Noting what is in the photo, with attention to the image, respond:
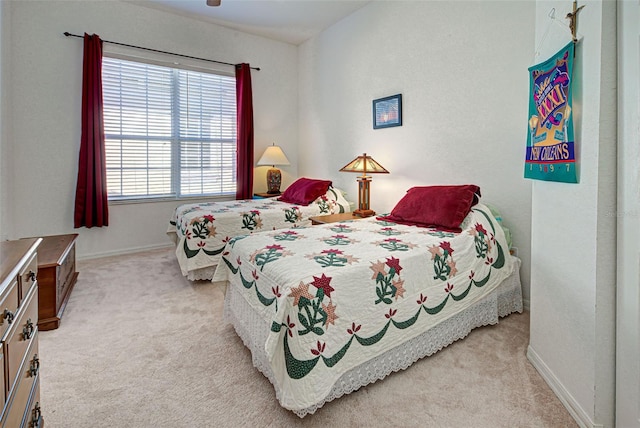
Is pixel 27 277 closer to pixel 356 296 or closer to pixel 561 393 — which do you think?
pixel 356 296

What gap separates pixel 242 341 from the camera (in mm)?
2090

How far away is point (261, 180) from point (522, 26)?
12.0 ft

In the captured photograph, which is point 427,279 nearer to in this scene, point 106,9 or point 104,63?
point 104,63

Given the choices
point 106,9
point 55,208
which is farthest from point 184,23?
point 55,208

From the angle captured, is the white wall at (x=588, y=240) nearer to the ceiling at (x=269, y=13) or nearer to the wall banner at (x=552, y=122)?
the wall banner at (x=552, y=122)

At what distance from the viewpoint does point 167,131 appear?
4.33 metres

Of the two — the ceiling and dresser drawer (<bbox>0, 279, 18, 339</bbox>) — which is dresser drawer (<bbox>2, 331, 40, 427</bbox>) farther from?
the ceiling

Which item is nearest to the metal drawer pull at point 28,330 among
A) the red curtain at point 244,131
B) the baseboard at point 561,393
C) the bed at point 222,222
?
the bed at point 222,222

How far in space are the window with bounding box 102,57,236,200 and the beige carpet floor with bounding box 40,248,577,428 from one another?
7.11ft

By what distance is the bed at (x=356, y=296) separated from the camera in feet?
4.68

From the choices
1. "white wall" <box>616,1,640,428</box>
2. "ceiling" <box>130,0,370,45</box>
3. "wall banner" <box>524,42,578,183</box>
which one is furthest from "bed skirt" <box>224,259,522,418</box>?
"ceiling" <box>130,0,370,45</box>

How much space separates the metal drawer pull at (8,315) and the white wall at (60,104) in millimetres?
2996

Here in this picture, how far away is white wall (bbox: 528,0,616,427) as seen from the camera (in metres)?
1.33

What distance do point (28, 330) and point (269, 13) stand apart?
411cm
